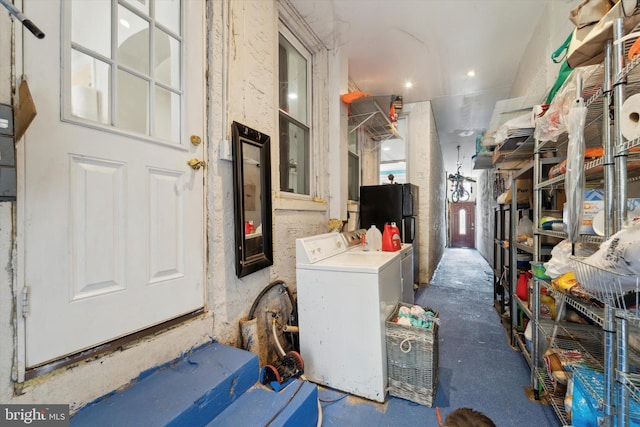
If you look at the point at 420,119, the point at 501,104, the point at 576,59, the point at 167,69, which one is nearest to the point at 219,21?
the point at 167,69

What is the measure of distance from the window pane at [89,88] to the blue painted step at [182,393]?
3.77ft

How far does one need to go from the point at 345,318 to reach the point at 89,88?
1775mm

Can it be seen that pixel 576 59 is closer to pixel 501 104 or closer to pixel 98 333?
pixel 501 104

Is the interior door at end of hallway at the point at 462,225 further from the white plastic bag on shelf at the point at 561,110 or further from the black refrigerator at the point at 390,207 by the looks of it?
the white plastic bag on shelf at the point at 561,110

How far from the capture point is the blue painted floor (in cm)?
156

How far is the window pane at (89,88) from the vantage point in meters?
1.05

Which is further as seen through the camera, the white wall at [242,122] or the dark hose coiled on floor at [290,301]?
the dark hose coiled on floor at [290,301]

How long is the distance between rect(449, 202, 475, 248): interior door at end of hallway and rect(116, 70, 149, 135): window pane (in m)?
12.2

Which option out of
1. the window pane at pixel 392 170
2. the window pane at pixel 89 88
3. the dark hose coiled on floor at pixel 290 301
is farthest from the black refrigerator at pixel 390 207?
the window pane at pixel 89 88

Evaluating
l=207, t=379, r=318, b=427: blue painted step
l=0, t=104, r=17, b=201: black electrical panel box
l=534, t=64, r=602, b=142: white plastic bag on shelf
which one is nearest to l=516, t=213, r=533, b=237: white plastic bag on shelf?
l=534, t=64, r=602, b=142: white plastic bag on shelf

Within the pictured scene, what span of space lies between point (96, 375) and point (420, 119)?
16.7 feet

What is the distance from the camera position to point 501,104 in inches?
107

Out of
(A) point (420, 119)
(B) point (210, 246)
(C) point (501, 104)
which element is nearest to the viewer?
(B) point (210, 246)

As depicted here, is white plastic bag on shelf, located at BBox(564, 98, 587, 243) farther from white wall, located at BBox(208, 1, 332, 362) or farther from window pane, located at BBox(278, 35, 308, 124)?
window pane, located at BBox(278, 35, 308, 124)
